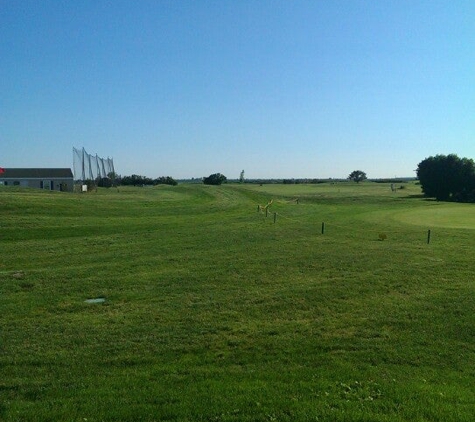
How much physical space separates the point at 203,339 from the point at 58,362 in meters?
2.39

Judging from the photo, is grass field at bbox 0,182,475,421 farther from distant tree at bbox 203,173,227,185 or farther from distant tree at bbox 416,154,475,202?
distant tree at bbox 203,173,227,185

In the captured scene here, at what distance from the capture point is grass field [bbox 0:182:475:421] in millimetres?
6121

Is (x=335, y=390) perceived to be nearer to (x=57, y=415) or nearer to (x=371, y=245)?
(x=57, y=415)

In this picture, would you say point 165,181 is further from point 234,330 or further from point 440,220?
point 234,330

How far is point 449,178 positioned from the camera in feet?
224

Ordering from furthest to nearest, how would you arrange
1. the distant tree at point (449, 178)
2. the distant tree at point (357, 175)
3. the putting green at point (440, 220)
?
the distant tree at point (357, 175) → the distant tree at point (449, 178) → the putting green at point (440, 220)

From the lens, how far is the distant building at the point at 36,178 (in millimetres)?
62094

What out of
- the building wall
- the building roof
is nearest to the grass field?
the building wall

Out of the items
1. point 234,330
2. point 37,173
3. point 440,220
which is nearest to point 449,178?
point 440,220

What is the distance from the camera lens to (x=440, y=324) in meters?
9.62

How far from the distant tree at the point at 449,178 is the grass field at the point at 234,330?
171ft

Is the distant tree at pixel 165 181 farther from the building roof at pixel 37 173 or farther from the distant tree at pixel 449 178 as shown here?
the distant tree at pixel 449 178

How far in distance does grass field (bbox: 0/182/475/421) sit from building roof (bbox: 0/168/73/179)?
152 ft

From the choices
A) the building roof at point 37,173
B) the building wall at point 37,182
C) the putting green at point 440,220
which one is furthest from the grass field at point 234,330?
the building roof at point 37,173
